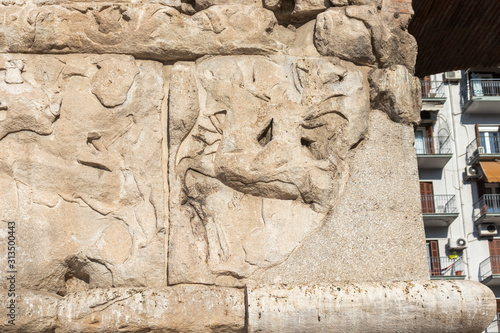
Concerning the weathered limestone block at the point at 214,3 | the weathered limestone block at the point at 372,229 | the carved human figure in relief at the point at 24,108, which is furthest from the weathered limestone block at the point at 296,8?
the carved human figure in relief at the point at 24,108

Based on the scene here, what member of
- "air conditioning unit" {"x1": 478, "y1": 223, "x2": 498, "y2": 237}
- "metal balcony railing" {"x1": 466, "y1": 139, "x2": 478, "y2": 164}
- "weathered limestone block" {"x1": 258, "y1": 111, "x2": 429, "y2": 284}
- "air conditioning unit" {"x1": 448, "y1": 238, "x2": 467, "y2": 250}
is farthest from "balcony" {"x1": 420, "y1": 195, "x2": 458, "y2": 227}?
"weathered limestone block" {"x1": 258, "y1": 111, "x2": 429, "y2": 284}

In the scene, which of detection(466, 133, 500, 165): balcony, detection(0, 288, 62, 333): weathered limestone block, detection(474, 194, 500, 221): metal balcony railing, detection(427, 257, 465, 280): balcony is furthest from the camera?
detection(466, 133, 500, 165): balcony

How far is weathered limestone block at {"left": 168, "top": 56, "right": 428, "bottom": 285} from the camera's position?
4.43 metres

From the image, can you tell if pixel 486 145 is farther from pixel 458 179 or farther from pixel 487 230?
pixel 487 230

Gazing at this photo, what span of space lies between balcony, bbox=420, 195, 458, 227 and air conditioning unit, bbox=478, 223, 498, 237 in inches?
33.4

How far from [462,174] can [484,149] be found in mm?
1028

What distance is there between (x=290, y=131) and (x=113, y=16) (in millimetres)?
1262

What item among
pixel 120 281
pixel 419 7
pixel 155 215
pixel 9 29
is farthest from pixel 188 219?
pixel 419 7

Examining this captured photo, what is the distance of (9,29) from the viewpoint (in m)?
4.66

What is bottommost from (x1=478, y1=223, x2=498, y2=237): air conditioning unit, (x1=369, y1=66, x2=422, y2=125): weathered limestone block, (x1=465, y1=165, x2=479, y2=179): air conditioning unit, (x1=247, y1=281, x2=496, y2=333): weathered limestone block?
(x1=247, y1=281, x2=496, y2=333): weathered limestone block

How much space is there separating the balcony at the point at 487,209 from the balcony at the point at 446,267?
1.44 m

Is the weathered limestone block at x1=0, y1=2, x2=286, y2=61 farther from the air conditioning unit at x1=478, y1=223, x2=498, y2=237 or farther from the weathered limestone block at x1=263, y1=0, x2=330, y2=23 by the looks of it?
the air conditioning unit at x1=478, y1=223, x2=498, y2=237

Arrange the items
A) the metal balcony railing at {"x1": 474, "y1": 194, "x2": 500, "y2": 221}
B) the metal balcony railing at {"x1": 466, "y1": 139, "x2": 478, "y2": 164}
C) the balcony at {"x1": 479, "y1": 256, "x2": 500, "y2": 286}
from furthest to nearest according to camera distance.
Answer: the metal balcony railing at {"x1": 466, "y1": 139, "x2": 478, "y2": 164}, the metal balcony railing at {"x1": 474, "y1": 194, "x2": 500, "y2": 221}, the balcony at {"x1": 479, "y1": 256, "x2": 500, "y2": 286}

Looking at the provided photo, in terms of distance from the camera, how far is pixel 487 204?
22.9 m
